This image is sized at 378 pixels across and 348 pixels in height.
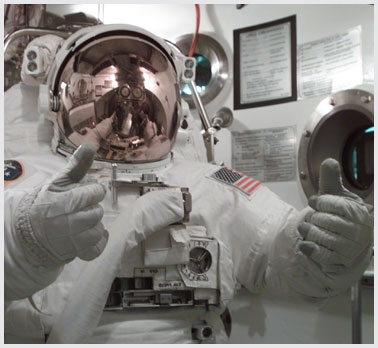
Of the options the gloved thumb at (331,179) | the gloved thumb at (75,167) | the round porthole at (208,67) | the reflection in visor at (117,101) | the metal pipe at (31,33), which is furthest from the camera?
the round porthole at (208,67)

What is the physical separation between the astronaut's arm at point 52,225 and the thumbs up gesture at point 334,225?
0.49m

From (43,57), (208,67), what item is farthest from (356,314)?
(43,57)

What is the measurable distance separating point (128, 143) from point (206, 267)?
41 centimetres

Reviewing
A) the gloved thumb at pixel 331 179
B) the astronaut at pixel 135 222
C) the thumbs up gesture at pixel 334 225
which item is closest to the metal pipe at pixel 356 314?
the astronaut at pixel 135 222

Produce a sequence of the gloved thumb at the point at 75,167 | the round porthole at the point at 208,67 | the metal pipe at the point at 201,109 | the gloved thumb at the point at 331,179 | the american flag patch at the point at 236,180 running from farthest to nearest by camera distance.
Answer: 1. the round porthole at the point at 208,67
2. the metal pipe at the point at 201,109
3. the american flag patch at the point at 236,180
4. the gloved thumb at the point at 331,179
5. the gloved thumb at the point at 75,167

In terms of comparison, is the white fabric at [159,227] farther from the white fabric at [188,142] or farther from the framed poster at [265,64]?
the framed poster at [265,64]

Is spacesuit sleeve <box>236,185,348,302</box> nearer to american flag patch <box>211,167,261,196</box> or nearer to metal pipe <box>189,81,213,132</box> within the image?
american flag patch <box>211,167,261,196</box>

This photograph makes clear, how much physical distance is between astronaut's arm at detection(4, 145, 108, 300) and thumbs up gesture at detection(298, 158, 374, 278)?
49 centimetres

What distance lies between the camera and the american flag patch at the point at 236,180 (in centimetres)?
138

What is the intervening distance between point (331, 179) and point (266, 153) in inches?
31.3

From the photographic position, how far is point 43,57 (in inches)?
57.1

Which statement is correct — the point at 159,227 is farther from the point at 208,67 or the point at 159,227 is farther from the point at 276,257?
the point at 208,67

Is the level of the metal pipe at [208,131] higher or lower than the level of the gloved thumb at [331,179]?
higher

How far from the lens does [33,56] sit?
144 cm
